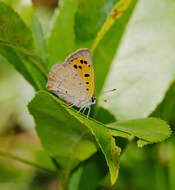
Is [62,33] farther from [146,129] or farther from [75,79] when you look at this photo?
[146,129]

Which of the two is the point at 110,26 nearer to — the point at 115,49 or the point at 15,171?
the point at 115,49

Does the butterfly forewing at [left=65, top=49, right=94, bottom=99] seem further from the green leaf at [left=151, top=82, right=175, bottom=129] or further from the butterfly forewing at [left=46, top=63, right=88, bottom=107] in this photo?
the green leaf at [left=151, top=82, right=175, bottom=129]

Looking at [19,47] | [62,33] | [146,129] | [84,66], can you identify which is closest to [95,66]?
[84,66]

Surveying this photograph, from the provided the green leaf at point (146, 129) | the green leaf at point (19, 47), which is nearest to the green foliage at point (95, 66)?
the green leaf at point (19, 47)

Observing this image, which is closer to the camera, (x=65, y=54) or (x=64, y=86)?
(x=65, y=54)

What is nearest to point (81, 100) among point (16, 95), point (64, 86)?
point (64, 86)

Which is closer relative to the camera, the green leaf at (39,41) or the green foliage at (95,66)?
the green foliage at (95,66)

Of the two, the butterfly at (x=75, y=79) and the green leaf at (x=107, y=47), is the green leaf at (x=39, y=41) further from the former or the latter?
the green leaf at (x=107, y=47)
